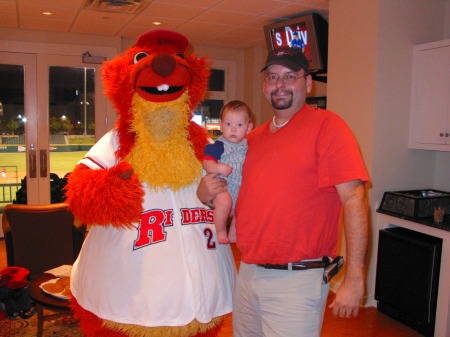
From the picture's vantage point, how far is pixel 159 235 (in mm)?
1634

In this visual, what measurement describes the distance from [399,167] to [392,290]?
96 cm

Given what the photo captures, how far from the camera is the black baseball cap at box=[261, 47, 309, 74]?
5.07 ft

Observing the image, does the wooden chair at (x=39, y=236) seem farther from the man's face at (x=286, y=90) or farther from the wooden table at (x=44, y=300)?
the man's face at (x=286, y=90)

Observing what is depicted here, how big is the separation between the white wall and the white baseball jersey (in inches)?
77.8

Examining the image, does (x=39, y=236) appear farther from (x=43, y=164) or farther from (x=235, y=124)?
(x=43, y=164)

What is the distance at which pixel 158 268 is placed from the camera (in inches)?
63.1

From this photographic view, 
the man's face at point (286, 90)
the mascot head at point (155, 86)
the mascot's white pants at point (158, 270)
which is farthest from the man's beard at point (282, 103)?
the mascot's white pants at point (158, 270)

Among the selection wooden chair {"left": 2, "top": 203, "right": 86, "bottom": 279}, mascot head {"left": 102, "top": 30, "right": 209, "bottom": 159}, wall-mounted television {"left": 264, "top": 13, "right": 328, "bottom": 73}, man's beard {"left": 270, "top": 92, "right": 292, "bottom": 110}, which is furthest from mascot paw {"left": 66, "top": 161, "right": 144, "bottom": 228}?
wall-mounted television {"left": 264, "top": 13, "right": 328, "bottom": 73}

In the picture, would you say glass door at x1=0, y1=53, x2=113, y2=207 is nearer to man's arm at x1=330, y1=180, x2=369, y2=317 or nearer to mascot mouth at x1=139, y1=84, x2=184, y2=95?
mascot mouth at x1=139, y1=84, x2=184, y2=95

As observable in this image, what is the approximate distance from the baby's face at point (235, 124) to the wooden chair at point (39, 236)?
68.7 inches

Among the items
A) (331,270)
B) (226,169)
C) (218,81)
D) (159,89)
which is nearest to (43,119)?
(218,81)

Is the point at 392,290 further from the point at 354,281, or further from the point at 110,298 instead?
the point at 110,298

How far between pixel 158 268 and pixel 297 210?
0.58 metres

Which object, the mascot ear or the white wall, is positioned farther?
the white wall
